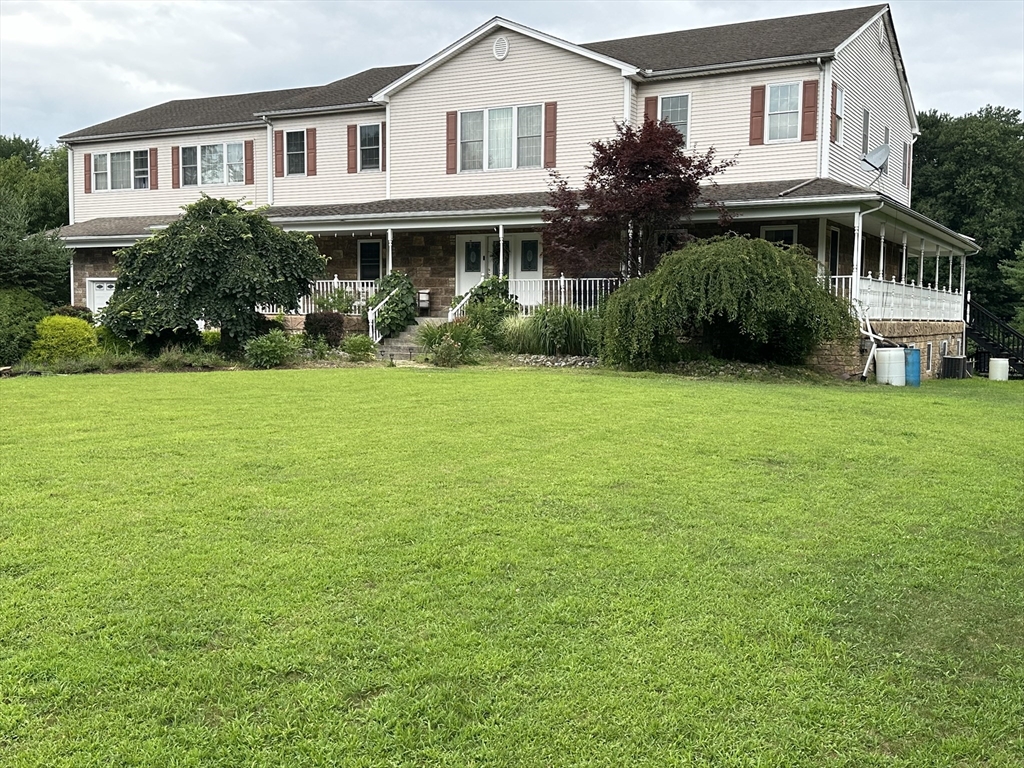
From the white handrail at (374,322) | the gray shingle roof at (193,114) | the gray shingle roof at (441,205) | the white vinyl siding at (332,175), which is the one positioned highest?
the gray shingle roof at (193,114)

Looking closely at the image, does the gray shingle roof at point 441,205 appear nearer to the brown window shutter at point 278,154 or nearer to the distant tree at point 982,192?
the brown window shutter at point 278,154

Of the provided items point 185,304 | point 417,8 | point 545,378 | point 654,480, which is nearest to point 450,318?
point 185,304

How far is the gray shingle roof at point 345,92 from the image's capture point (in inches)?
1001

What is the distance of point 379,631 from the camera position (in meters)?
3.81

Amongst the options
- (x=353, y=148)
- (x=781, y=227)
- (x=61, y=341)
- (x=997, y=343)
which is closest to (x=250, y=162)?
(x=353, y=148)

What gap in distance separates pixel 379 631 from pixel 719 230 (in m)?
18.6

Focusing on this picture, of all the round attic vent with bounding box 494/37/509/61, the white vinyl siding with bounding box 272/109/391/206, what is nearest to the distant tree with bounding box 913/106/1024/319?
the round attic vent with bounding box 494/37/509/61

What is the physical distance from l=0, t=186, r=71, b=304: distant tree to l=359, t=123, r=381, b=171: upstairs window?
9.15 metres

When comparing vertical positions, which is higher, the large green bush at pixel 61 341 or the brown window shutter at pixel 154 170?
the brown window shutter at pixel 154 170

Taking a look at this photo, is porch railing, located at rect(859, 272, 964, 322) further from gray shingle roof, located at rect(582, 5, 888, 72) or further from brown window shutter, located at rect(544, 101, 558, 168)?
brown window shutter, located at rect(544, 101, 558, 168)

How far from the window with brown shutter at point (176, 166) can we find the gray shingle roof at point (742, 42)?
12940mm

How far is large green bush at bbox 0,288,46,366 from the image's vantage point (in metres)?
16.2

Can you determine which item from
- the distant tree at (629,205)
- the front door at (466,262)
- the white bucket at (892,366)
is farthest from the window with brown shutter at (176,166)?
the white bucket at (892,366)

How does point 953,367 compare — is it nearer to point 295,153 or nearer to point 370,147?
point 370,147
